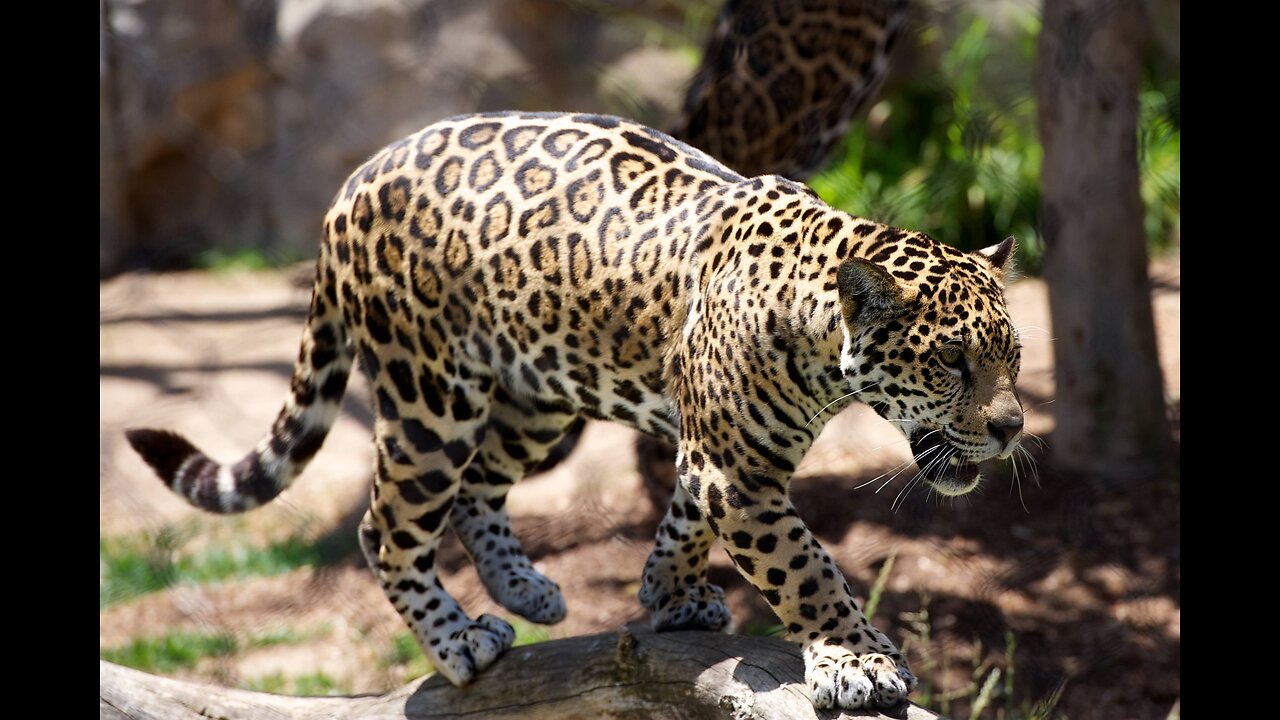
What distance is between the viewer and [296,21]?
7176 millimetres

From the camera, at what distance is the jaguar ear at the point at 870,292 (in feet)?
6.59

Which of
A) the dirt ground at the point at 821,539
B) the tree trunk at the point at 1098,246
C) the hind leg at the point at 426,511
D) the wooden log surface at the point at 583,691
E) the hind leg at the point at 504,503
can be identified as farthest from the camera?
the tree trunk at the point at 1098,246

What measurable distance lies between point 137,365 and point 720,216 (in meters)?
3.97

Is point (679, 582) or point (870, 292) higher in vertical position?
point (870, 292)

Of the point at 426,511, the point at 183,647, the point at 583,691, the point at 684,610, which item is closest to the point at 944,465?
the point at 684,610

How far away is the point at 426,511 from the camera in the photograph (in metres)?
2.64

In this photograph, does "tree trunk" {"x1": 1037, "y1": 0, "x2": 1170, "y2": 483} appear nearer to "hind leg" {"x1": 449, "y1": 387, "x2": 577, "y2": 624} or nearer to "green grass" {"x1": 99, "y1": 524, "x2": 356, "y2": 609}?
"hind leg" {"x1": 449, "y1": 387, "x2": 577, "y2": 624}

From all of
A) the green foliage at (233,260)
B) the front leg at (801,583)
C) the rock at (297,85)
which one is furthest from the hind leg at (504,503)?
the rock at (297,85)

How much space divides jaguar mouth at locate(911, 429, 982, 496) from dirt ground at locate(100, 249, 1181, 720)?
1420 millimetres

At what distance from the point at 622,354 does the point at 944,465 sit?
2.11 feet

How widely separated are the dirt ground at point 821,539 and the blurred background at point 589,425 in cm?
1

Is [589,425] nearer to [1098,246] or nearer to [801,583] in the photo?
[1098,246]

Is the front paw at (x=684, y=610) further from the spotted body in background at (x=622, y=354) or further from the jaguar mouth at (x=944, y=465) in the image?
the jaguar mouth at (x=944, y=465)

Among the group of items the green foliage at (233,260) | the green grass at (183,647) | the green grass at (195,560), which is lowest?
the green grass at (183,647)
